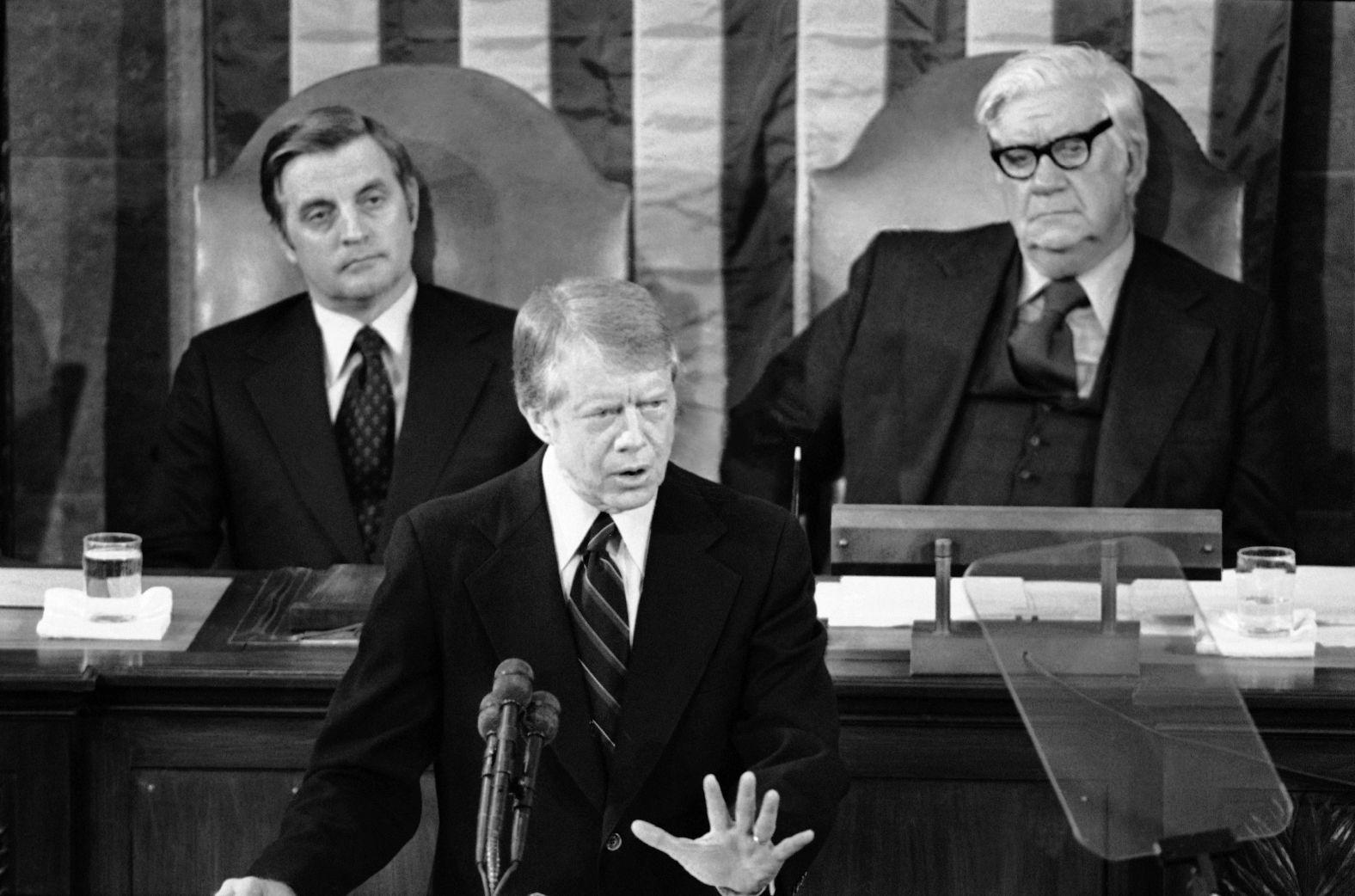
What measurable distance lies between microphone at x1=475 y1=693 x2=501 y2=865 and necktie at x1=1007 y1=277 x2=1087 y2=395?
7.59 ft

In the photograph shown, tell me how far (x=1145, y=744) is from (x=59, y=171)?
3506mm

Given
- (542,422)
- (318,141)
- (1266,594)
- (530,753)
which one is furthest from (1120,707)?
(318,141)

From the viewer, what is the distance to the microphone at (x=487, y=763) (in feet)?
6.80

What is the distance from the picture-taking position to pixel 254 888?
2.46 m

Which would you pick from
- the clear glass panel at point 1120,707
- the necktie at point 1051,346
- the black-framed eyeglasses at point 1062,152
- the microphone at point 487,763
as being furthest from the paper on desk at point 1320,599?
the microphone at point 487,763

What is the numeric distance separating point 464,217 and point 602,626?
2015 millimetres

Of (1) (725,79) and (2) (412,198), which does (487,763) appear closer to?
(2) (412,198)

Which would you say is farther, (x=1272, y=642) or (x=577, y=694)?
(x=1272, y=642)

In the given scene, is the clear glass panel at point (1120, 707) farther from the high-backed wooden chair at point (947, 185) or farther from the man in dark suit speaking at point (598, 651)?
the high-backed wooden chair at point (947, 185)

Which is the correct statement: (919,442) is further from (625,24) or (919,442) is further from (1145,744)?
(1145,744)

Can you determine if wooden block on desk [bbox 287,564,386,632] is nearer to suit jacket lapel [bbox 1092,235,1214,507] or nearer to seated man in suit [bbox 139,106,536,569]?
seated man in suit [bbox 139,106,536,569]

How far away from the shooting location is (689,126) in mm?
5023

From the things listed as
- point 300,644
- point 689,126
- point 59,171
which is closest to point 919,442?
point 689,126

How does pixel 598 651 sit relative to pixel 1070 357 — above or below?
below
